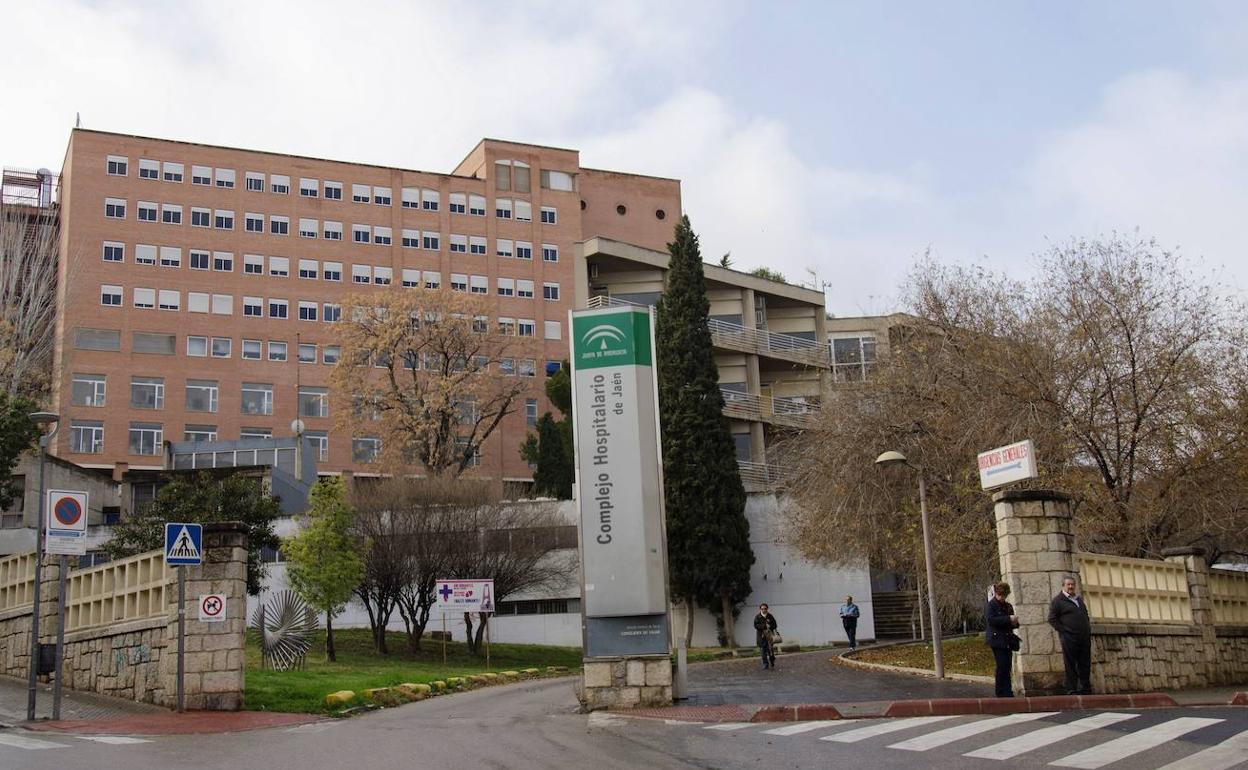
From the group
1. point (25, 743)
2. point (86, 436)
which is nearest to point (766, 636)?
point (25, 743)

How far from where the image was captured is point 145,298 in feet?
208

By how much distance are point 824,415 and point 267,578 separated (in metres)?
22.9

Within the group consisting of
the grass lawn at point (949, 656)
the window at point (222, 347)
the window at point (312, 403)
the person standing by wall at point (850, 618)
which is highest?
the window at point (222, 347)

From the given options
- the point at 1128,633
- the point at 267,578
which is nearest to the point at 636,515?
the point at 1128,633

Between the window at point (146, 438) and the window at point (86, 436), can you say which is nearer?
the window at point (86, 436)

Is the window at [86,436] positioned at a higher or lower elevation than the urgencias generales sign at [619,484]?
higher

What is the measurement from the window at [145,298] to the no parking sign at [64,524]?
49.8 metres

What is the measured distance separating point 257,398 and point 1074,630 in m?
55.6

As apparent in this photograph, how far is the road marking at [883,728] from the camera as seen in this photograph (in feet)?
38.9

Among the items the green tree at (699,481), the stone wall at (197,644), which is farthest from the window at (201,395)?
the stone wall at (197,644)

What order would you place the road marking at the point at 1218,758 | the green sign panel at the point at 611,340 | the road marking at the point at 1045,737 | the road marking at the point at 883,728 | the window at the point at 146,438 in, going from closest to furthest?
the road marking at the point at 1218,758
the road marking at the point at 1045,737
the road marking at the point at 883,728
the green sign panel at the point at 611,340
the window at the point at 146,438

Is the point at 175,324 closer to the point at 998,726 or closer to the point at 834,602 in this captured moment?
the point at 834,602

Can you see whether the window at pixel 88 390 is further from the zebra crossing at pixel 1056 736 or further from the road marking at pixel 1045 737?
the road marking at pixel 1045 737

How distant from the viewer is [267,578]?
41.4 m
